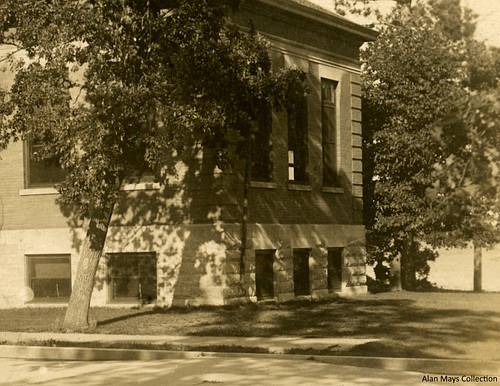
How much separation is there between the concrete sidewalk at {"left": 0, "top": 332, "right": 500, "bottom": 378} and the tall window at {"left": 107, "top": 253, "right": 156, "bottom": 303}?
5622 mm

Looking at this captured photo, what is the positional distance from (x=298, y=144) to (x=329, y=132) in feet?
6.37

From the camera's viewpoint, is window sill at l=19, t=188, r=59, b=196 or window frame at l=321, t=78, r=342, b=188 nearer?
window sill at l=19, t=188, r=59, b=196

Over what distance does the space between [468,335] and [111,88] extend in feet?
25.3

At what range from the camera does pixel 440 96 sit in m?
28.3

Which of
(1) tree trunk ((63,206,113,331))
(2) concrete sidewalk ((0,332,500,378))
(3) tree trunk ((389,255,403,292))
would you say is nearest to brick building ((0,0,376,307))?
(1) tree trunk ((63,206,113,331))

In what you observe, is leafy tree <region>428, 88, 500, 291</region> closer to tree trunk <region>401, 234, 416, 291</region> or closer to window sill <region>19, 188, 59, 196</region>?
window sill <region>19, 188, 59, 196</region>

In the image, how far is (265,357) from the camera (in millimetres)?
13164

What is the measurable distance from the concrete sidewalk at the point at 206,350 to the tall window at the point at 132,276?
5.62 meters

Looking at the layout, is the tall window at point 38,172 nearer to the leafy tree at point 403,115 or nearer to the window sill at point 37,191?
the window sill at point 37,191

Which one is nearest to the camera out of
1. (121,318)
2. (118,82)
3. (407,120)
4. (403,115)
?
(118,82)

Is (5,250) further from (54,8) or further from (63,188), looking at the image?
(54,8)

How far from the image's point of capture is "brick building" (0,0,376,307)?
21.2 meters

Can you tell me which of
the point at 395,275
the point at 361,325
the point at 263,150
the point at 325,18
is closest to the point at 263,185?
the point at 263,150

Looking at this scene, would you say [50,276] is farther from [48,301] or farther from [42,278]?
[48,301]
